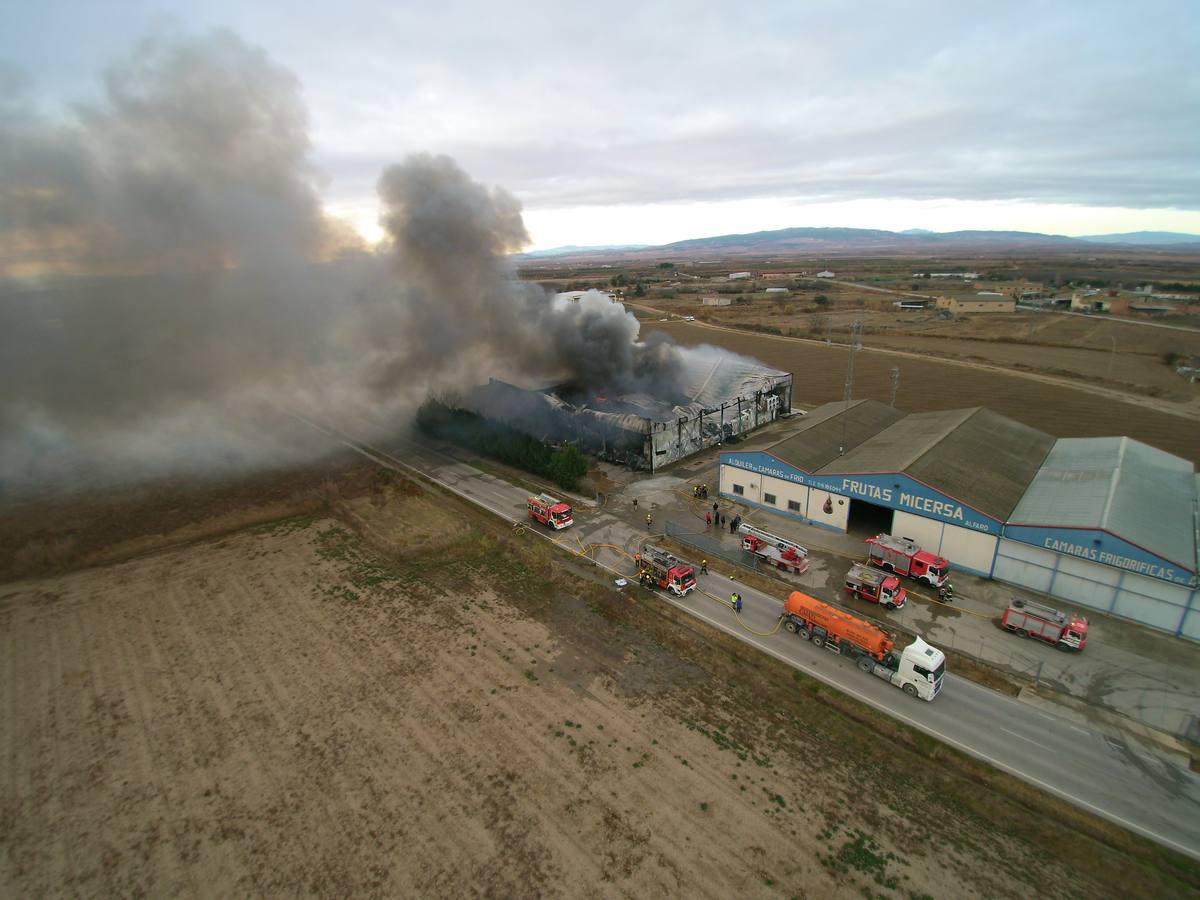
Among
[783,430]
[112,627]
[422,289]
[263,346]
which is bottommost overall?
[112,627]

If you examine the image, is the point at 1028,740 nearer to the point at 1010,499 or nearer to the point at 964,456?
the point at 1010,499

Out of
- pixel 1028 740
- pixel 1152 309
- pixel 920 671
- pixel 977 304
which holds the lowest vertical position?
pixel 1028 740

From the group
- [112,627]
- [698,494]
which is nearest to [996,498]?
[698,494]

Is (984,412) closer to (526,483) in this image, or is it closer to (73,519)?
(526,483)

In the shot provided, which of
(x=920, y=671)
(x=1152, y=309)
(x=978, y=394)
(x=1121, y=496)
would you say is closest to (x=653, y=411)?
(x=1121, y=496)

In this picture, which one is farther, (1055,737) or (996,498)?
(996,498)

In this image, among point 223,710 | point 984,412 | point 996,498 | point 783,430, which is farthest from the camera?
point 783,430

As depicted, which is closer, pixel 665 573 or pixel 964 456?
pixel 665 573
